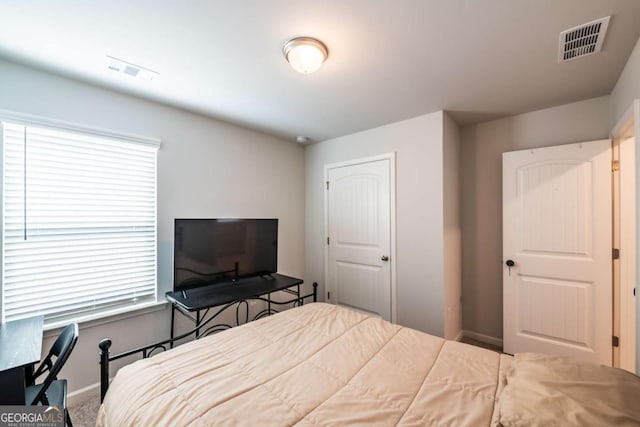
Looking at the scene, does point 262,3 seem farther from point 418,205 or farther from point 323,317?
point 418,205

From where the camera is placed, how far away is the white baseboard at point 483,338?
2.93 m

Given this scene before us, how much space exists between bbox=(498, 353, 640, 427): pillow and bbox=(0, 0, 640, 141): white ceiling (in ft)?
5.62

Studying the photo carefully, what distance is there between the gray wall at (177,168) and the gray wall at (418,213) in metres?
1.29

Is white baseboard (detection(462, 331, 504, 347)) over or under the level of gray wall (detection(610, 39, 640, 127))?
under

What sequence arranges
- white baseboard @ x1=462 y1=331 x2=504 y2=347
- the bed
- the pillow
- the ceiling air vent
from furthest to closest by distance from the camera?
white baseboard @ x1=462 y1=331 x2=504 y2=347 → the ceiling air vent → the bed → the pillow

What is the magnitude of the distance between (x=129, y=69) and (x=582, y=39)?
9.61 ft

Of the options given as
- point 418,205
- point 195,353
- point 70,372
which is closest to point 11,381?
point 195,353

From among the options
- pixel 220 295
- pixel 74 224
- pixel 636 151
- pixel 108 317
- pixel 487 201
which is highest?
pixel 636 151

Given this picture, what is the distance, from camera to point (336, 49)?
170 cm

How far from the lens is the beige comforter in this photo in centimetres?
Result: 103

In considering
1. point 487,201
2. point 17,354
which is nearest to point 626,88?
point 487,201

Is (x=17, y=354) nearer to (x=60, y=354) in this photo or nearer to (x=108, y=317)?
(x=60, y=354)

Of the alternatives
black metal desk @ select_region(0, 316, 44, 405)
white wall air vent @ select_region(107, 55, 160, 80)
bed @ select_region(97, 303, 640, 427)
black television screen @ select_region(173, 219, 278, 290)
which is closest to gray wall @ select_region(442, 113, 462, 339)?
bed @ select_region(97, 303, 640, 427)

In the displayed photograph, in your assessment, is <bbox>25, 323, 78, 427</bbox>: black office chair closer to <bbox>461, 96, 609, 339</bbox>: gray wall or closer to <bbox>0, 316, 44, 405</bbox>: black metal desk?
<bbox>0, 316, 44, 405</bbox>: black metal desk
